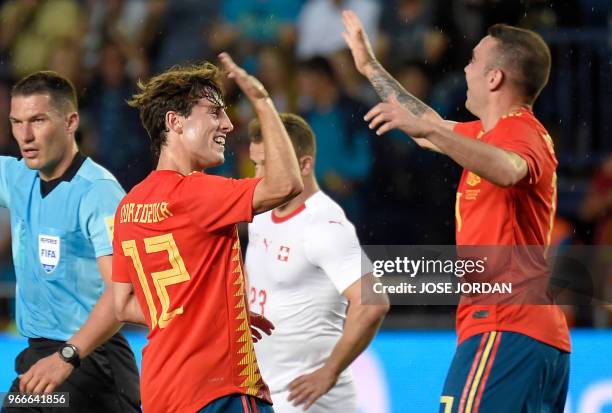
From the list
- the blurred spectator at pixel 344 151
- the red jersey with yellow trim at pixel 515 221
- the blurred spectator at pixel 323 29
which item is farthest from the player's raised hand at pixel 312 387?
the blurred spectator at pixel 323 29

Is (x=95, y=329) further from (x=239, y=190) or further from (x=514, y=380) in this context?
(x=514, y=380)

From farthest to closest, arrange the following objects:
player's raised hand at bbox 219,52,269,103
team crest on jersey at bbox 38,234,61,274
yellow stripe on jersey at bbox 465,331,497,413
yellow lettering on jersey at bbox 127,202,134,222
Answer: team crest on jersey at bbox 38,234,61,274 < yellow stripe on jersey at bbox 465,331,497,413 < yellow lettering on jersey at bbox 127,202,134,222 < player's raised hand at bbox 219,52,269,103

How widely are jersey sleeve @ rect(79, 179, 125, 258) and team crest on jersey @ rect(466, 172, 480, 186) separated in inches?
63.4

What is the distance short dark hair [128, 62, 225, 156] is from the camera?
14.3 ft

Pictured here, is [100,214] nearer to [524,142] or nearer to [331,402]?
[331,402]

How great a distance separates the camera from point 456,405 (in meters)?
4.46

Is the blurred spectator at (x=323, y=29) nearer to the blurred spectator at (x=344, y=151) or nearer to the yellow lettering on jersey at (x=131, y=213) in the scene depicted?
the blurred spectator at (x=344, y=151)

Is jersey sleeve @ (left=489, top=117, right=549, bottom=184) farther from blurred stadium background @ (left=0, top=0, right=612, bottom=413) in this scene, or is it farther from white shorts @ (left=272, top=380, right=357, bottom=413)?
blurred stadium background @ (left=0, top=0, right=612, bottom=413)

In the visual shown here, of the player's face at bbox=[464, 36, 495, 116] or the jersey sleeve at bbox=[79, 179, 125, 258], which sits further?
the jersey sleeve at bbox=[79, 179, 125, 258]

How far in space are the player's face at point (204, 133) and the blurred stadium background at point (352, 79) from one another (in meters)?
3.98

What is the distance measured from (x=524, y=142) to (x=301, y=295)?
1.53 metres

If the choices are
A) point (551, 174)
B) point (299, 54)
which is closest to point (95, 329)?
point (551, 174)

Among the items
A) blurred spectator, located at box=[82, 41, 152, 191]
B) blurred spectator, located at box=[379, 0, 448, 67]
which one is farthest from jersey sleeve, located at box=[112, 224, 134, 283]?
blurred spectator, located at box=[379, 0, 448, 67]

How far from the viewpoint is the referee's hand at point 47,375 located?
486cm
